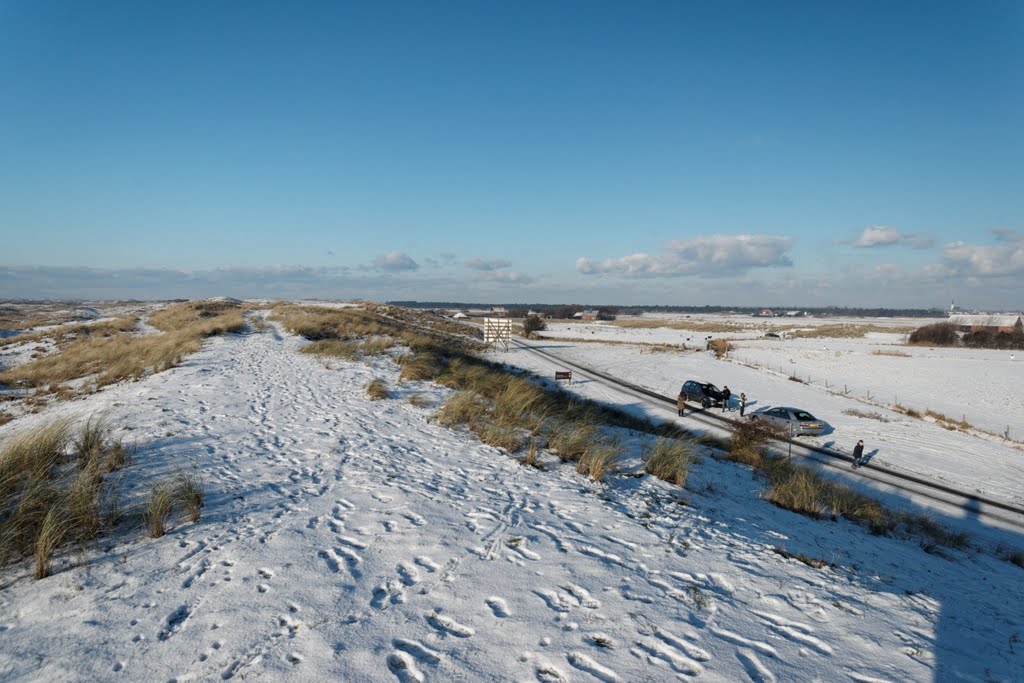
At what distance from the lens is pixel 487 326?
168 ft

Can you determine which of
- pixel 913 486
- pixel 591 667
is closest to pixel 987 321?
pixel 913 486

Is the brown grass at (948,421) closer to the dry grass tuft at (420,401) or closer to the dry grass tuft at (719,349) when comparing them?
the dry grass tuft at (719,349)

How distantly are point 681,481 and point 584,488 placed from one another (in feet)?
8.06

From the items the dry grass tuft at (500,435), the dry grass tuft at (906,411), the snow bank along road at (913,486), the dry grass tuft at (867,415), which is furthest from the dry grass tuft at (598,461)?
the dry grass tuft at (906,411)

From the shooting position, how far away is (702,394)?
28.5m

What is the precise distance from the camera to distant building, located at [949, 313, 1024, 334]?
2800 inches

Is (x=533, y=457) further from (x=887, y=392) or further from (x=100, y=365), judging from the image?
(x=887, y=392)

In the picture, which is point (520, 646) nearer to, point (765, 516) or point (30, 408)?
point (765, 516)

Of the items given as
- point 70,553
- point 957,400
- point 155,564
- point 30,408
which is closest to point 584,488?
point 155,564

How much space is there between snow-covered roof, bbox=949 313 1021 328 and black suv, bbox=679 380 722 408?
251 ft

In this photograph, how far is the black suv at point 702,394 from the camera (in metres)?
28.1

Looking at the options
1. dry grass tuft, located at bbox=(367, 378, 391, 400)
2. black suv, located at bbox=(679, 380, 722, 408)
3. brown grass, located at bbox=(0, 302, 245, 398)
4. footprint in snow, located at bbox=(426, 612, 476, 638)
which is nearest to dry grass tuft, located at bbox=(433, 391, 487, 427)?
dry grass tuft, located at bbox=(367, 378, 391, 400)

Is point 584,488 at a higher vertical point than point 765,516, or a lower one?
higher

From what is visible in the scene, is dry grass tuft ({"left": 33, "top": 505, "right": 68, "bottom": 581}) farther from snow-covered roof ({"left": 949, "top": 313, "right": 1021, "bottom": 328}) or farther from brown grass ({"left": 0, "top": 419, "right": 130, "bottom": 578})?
snow-covered roof ({"left": 949, "top": 313, "right": 1021, "bottom": 328})
